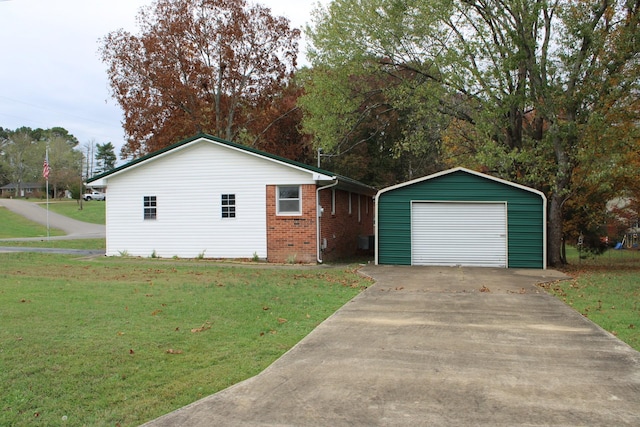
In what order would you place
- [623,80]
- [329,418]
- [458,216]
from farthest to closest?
[458,216] < [623,80] < [329,418]

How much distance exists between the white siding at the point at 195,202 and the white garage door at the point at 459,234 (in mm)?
3977

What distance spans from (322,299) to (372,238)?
14280 millimetres

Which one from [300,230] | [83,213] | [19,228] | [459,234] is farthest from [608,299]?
[83,213]

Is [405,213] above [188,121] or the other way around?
the other way around

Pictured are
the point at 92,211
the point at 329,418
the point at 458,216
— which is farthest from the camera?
the point at 92,211

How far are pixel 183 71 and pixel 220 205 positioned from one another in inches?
653

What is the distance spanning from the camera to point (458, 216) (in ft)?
63.9

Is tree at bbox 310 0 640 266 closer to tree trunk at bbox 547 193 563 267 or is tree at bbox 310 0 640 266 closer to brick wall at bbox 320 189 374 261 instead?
tree trunk at bbox 547 193 563 267

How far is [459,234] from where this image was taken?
19.5 meters

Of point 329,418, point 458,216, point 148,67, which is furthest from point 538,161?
point 148,67

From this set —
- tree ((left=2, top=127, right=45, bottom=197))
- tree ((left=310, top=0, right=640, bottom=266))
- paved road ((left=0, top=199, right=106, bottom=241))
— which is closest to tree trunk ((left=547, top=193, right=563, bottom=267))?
tree ((left=310, top=0, right=640, bottom=266))

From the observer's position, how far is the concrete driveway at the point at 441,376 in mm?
4973

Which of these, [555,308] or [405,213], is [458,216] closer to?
[405,213]

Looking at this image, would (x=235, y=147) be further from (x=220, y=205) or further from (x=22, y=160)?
(x=22, y=160)
